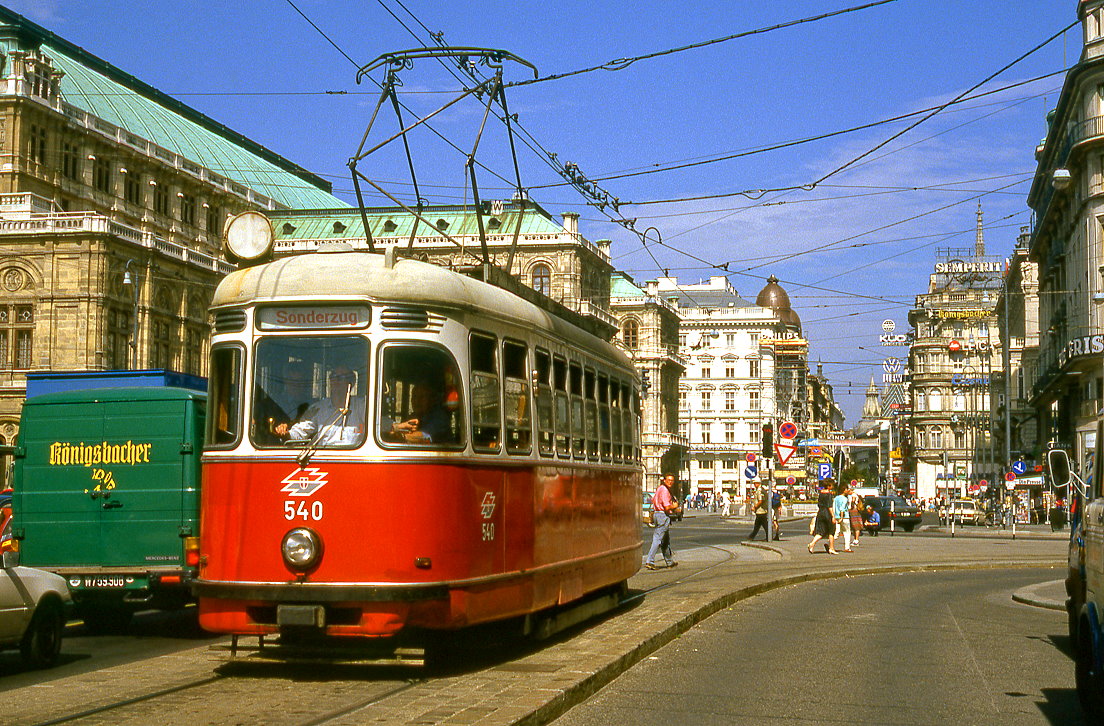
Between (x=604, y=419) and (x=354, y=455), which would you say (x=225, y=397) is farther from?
(x=604, y=419)

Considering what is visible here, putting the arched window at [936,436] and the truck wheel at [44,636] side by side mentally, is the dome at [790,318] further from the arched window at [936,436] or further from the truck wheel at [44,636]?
the truck wheel at [44,636]

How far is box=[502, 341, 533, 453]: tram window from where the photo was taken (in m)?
11.0

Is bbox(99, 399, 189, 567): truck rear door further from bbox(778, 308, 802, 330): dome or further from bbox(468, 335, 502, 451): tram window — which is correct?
bbox(778, 308, 802, 330): dome

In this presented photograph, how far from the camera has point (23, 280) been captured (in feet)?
208

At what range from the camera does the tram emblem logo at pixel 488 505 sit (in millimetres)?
10392

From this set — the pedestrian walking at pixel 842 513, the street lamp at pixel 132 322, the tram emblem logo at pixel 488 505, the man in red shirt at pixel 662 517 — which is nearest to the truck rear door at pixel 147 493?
the tram emblem logo at pixel 488 505

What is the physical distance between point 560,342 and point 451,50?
4.72 metres

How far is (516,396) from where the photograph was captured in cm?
1123

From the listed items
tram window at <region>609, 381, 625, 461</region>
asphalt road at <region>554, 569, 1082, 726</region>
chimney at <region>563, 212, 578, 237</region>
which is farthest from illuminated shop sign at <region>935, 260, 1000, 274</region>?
tram window at <region>609, 381, 625, 461</region>

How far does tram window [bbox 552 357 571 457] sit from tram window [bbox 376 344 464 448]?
220cm

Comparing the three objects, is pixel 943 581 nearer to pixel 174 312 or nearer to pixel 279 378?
pixel 279 378

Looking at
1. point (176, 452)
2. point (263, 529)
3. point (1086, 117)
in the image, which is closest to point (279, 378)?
point (263, 529)

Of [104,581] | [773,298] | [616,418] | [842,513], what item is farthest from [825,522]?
[773,298]

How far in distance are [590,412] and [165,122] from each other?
78.2 meters
